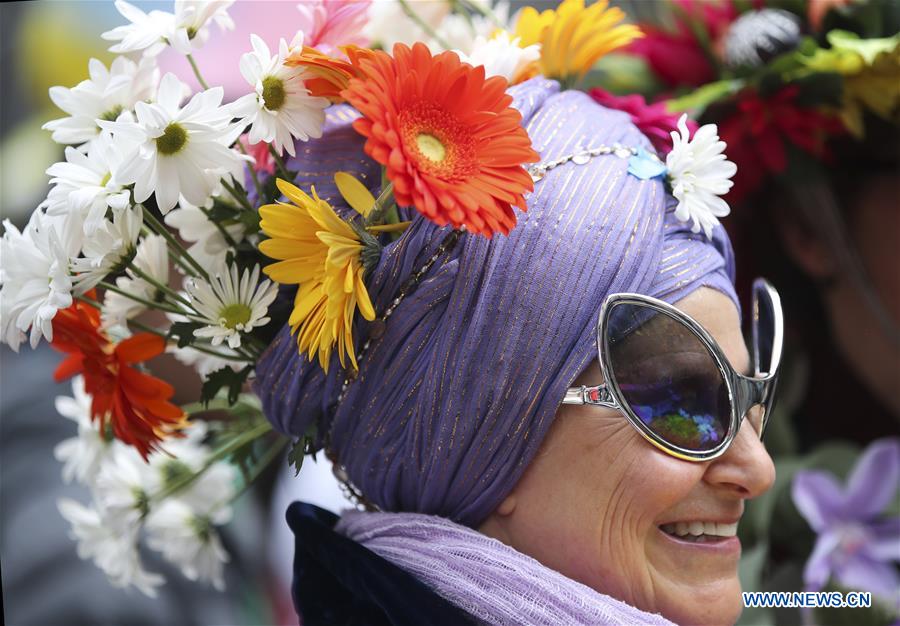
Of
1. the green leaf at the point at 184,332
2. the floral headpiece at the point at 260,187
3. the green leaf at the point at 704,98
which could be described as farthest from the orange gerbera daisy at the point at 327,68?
the green leaf at the point at 704,98

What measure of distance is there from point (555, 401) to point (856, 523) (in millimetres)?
1118

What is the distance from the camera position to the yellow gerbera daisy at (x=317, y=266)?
3.19 feet

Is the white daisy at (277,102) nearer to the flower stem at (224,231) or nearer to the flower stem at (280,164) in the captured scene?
the flower stem at (280,164)

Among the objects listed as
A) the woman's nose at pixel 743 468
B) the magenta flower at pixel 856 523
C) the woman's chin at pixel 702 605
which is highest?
the woman's nose at pixel 743 468

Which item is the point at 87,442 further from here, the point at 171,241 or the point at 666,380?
the point at 666,380

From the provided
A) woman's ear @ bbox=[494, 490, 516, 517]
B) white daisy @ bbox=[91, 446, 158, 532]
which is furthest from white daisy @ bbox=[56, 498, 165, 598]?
woman's ear @ bbox=[494, 490, 516, 517]

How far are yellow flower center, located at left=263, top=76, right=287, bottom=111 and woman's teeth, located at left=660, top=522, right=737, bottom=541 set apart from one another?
650mm

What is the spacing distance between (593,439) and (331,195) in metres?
0.41

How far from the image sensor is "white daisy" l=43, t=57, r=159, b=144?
1090mm

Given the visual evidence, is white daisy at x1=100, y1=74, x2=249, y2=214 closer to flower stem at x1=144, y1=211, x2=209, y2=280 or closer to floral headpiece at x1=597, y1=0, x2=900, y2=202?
flower stem at x1=144, y1=211, x2=209, y2=280

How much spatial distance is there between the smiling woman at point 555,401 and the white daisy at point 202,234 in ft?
0.44

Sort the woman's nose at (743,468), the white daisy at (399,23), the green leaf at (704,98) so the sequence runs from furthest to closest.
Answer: the green leaf at (704,98), the white daisy at (399,23), the woman's nose at (743,468)

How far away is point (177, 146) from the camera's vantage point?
993 millimetres

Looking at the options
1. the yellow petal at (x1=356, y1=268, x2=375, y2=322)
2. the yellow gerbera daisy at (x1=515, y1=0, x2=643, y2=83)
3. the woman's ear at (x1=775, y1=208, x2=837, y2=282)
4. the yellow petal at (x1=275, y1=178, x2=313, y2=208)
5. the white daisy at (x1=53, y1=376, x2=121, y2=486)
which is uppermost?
the yellow gerbera daisy at (x1=515, y1=0, x2=643, y2=83)
